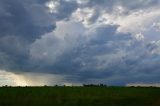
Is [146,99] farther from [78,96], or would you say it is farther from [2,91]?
[2,91]

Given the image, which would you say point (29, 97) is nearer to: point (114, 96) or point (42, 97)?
point (42, 97)

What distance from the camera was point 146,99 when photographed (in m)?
66.6

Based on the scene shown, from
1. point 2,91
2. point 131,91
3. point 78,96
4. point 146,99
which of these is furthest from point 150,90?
point 2,91

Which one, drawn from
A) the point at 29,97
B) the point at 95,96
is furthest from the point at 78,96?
the point at 29,97

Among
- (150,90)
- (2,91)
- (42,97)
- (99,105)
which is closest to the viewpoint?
A: (99,105)

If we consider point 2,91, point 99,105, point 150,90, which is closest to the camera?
point 99,105

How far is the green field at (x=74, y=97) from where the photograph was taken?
203 ft

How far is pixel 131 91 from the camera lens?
75938 mm

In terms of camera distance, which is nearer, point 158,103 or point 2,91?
point 158,103

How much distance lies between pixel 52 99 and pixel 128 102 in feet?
38.6

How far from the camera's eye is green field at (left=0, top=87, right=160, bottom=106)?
6194cm

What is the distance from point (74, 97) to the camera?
65.5 metres

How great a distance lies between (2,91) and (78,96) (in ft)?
47.7

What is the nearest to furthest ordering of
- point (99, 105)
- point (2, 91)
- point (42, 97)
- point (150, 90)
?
point (99, 105) → point (42, 97) → point (2, 91) → point (150, 90)
